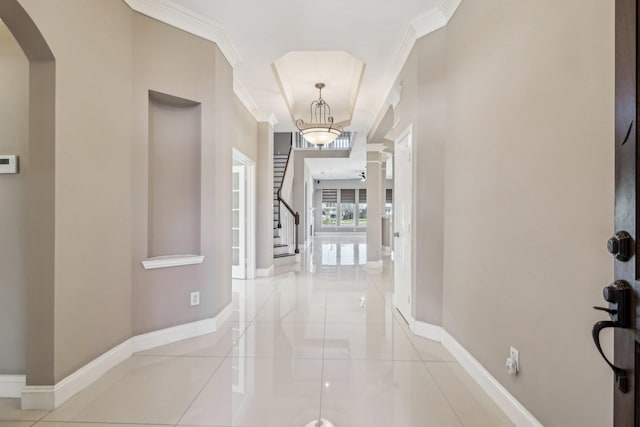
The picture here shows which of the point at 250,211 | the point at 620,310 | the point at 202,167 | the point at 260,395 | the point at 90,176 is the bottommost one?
the point at 260,395

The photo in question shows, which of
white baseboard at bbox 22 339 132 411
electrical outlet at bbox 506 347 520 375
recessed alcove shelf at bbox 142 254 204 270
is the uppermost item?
recessed alcove shelf at bbox 142 254 204 270

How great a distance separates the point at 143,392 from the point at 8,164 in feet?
5.91

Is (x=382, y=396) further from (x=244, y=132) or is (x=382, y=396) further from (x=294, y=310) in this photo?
(x=244, y=132)

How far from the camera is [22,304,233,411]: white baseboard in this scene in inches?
78.7

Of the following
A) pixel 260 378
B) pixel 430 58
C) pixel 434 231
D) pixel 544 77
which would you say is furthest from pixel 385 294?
pixel 544 77

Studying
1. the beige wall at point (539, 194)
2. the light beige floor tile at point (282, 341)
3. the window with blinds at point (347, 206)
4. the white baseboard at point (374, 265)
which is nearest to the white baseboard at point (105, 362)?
the light beige floor tile at point (282, 341)

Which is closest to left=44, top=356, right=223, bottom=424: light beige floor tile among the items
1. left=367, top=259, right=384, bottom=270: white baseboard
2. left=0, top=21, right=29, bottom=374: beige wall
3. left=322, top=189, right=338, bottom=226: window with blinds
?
left=0, top=21, right=29, bottom=374: beige wall

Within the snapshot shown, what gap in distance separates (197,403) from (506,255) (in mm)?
2202

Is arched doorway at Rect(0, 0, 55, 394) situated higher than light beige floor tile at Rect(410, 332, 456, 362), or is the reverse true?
arched doorway at Rect(0, 0, 55, 394)

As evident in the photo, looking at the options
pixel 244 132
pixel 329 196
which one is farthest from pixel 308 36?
pixel 329 196

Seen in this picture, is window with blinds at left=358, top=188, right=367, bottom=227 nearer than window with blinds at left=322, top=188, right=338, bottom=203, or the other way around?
window with blinds at left=358, top=188, right=367, bottom=227

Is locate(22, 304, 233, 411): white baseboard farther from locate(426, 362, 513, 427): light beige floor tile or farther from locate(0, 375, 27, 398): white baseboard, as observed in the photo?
locate(426, 362, 513, 427): light beige floor tile

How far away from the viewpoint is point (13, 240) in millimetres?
2135

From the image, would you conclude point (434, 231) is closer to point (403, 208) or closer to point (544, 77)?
point (403, 208)
